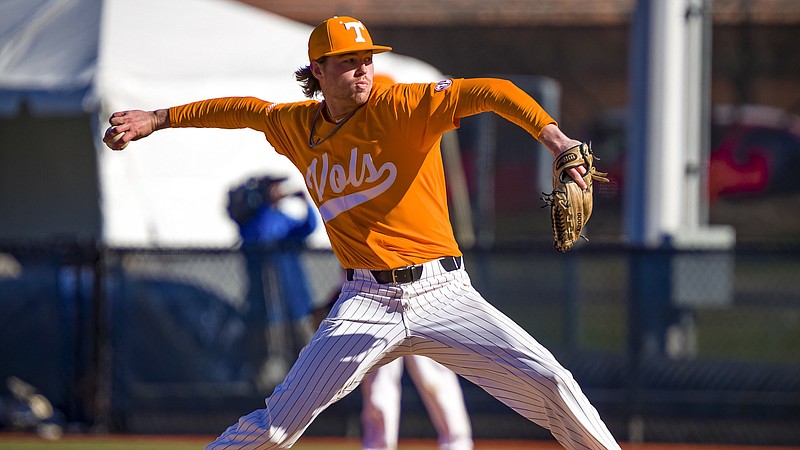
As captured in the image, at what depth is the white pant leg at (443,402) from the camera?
604 cm

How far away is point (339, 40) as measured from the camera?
477cm

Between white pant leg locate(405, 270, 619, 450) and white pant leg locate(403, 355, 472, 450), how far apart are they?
1243 mm

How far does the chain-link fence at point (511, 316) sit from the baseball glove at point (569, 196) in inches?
162

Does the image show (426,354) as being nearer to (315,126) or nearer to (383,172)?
(383,172)

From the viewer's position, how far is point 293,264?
28.5ft

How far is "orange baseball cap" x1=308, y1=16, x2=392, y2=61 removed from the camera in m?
4.74

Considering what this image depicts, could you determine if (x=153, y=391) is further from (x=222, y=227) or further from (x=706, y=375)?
(x=706, y=375)

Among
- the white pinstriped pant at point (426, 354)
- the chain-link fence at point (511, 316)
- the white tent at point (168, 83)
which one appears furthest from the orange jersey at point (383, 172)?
the white tent at point (168, 83)

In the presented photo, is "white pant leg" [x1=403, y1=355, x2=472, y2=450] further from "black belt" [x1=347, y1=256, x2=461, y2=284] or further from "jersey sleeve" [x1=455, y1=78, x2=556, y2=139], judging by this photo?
"jersey sleeve" [x1=455, y1=78, x2=556, y2=139]

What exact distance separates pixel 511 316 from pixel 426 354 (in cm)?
381

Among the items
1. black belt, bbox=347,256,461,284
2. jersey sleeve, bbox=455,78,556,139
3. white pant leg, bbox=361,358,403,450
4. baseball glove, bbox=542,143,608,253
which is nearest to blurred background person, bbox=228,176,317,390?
white pant leg, bbox=361,358,403,450

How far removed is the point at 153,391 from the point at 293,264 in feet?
4.44

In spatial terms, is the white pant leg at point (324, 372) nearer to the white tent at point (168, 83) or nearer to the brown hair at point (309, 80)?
the brown hair at point (309, 80)

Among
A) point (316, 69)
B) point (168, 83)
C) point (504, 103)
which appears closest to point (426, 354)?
point (504, 103)
